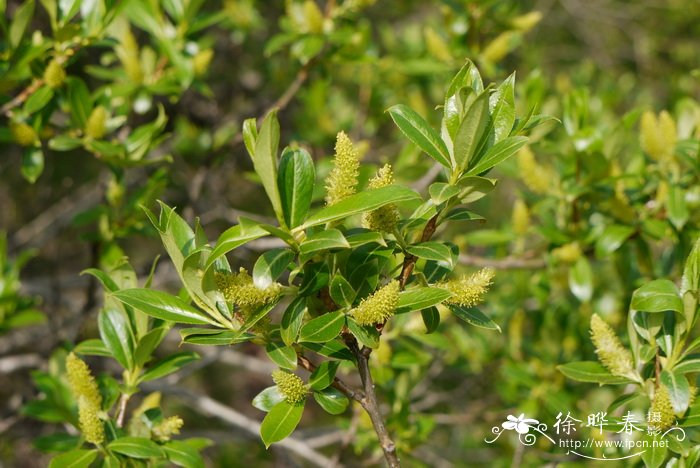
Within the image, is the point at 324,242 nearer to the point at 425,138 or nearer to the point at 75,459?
the point at 425,138

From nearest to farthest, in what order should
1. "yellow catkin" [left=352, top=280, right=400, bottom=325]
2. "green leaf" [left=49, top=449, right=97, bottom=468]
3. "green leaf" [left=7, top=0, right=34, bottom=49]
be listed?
"yellow catkin" [left=352, top=280, right=400, bottom=325] < "green leaf" [left=49, top=449, right=97, bottom=468] < "green leaf" [left=7, top=0, right=34, bottom=49]

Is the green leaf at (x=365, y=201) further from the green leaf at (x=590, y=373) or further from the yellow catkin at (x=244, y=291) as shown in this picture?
the green leaf at (x=590, y=373)

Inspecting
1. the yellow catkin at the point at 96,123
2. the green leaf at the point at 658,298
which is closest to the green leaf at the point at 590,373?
the green leaf at the point at 658,298

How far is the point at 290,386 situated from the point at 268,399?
79 millimetres

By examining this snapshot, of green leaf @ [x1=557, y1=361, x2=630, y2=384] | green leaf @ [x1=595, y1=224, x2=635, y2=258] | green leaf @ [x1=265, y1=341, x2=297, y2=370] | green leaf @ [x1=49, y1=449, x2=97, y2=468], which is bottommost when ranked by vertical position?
green leaf @ [x1=595, y1=224, x2=635, y2=258]

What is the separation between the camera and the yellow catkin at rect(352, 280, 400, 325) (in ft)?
3.24

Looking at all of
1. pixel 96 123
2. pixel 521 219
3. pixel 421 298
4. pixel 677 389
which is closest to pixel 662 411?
pixel 677 389

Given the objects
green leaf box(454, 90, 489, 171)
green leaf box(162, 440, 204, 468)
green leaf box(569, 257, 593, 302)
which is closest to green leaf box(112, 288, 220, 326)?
green leaf box(162, 440, 204, 468)

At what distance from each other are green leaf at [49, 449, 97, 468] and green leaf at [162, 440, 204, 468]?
141 millimetres

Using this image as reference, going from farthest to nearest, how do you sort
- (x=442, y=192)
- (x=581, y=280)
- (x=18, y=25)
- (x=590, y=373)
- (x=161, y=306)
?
(x=581, y=280), (x=18, y=25), (x=590, y=373), (x=161, y=306), (x=442, y=192)

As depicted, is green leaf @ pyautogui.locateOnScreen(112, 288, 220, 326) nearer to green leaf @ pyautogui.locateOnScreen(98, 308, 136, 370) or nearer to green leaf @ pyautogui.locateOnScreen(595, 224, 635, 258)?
green leaf @ pyautogui.locateOnScreen(98, 308, 136, 370)

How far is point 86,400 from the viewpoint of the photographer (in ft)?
4.22

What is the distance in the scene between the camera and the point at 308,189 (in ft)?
3.34

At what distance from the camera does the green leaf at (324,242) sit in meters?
0.94
